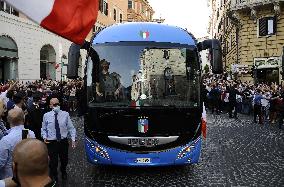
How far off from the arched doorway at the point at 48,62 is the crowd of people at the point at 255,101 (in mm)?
12702

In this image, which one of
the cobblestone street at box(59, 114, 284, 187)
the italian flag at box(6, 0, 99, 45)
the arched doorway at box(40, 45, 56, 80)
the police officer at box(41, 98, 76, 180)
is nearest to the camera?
the italian flag at box(6, 0, 99, 45)

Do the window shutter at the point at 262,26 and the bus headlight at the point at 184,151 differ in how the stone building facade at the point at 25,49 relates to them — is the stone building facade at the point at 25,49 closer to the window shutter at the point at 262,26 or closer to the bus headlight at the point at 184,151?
the window shutter at the point at 262,26

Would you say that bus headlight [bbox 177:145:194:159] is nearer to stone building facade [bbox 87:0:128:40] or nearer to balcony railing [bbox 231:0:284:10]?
balcony railing [bbox 231:0:284:10]

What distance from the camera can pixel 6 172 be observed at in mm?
4992

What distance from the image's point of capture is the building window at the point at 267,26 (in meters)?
30.3

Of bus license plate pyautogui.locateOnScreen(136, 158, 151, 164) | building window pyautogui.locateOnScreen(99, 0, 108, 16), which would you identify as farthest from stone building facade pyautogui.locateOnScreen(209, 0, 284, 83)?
bus license plate pyautogui.locateOnScreen(136, 158, 151, 164)

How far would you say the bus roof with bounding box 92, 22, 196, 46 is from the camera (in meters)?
9.24

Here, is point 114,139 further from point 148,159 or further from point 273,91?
point 273,91

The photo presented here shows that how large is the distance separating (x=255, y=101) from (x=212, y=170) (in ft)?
34.5

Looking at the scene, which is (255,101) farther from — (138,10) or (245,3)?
(138,10)

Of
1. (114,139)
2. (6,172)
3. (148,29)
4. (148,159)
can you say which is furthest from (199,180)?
(6,172)

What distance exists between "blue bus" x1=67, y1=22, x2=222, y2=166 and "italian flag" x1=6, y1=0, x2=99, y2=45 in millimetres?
4948

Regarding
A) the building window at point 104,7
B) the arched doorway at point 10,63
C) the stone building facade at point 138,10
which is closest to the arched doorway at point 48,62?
the arched doorway at point 10,63

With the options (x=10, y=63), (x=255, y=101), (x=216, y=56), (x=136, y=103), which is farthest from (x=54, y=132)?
(x=10, y=63)
